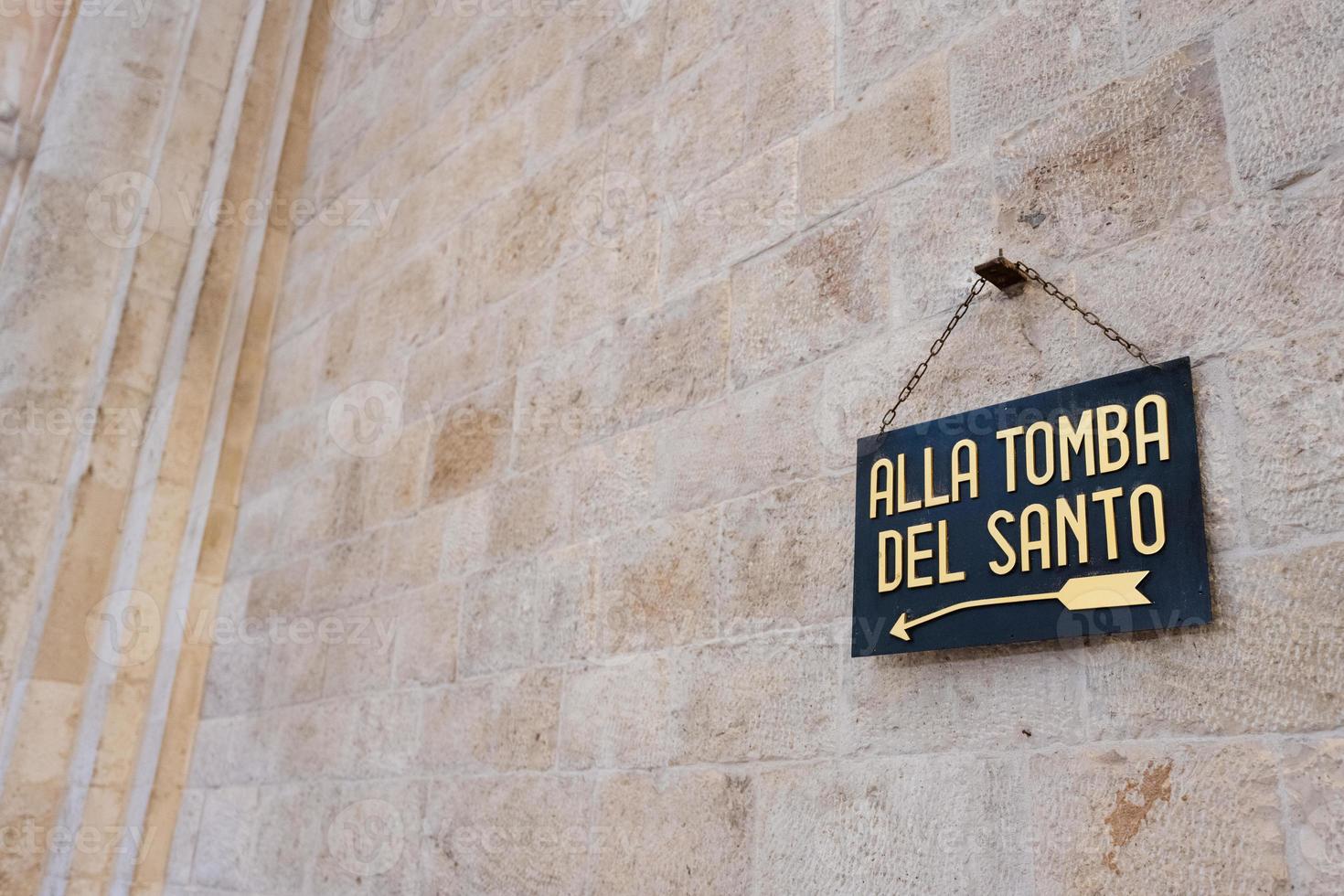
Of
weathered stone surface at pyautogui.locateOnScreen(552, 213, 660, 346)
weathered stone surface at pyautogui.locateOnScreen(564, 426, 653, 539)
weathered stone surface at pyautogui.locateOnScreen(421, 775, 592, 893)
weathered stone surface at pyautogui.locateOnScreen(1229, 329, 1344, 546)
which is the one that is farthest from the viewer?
weathered stone surface at pyautogui.locateOnScreen(552, 213, 660, 346)

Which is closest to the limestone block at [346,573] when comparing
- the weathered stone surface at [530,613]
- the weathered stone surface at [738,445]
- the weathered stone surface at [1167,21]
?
the weathered stone surface at [530,613]

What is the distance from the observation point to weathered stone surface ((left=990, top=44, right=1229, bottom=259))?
1490mm

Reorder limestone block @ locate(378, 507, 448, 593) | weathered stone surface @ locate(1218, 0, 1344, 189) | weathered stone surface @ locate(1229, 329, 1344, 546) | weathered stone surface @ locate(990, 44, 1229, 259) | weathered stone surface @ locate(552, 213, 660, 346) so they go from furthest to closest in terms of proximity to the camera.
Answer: limestone block @ locate(378, 507, 448, 593) → weathered stone surface @ locate(552, 213, 660, 346) → weathered stone surface @ locate(990, 44, 1229, 259) → weathered stone surface @ locate(1218, 0, 1344, 189) → weathered stone surface @ locate(1229, 329, 1344, 546)

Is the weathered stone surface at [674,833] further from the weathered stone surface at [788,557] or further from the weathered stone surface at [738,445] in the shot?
the weathered stone surface at [738,445]

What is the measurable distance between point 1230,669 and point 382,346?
2401mm

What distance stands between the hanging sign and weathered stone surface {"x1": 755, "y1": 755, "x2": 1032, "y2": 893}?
165 mm

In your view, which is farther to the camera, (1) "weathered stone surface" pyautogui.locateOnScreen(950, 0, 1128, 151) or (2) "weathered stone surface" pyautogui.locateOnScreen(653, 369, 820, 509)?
(2) "weathered stone surface" pyautogui.locateOnScreen(653, 369, 820, 509)

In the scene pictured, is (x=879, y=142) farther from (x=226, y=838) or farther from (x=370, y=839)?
(x=226, y=838)

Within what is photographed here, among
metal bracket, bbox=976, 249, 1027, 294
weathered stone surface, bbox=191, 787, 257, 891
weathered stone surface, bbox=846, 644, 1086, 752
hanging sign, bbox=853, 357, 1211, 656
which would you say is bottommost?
weathered stone surface, bbox=191, 787, 257, 891

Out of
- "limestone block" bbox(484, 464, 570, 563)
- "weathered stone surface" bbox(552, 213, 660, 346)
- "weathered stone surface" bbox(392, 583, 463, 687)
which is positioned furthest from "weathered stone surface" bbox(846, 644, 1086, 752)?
"weathered stone surface" bbox(392, 583, 463, 687)

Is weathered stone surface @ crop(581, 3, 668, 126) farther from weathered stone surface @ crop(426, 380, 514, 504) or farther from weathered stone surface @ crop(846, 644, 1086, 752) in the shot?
weathered stone surface @ crop(846, 644, 1086, 752)

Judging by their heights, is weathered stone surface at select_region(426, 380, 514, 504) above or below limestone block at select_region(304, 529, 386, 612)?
above

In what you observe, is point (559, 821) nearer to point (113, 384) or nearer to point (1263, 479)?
point (1263, 479)

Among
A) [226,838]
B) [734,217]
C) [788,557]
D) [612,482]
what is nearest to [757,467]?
[788,557]
